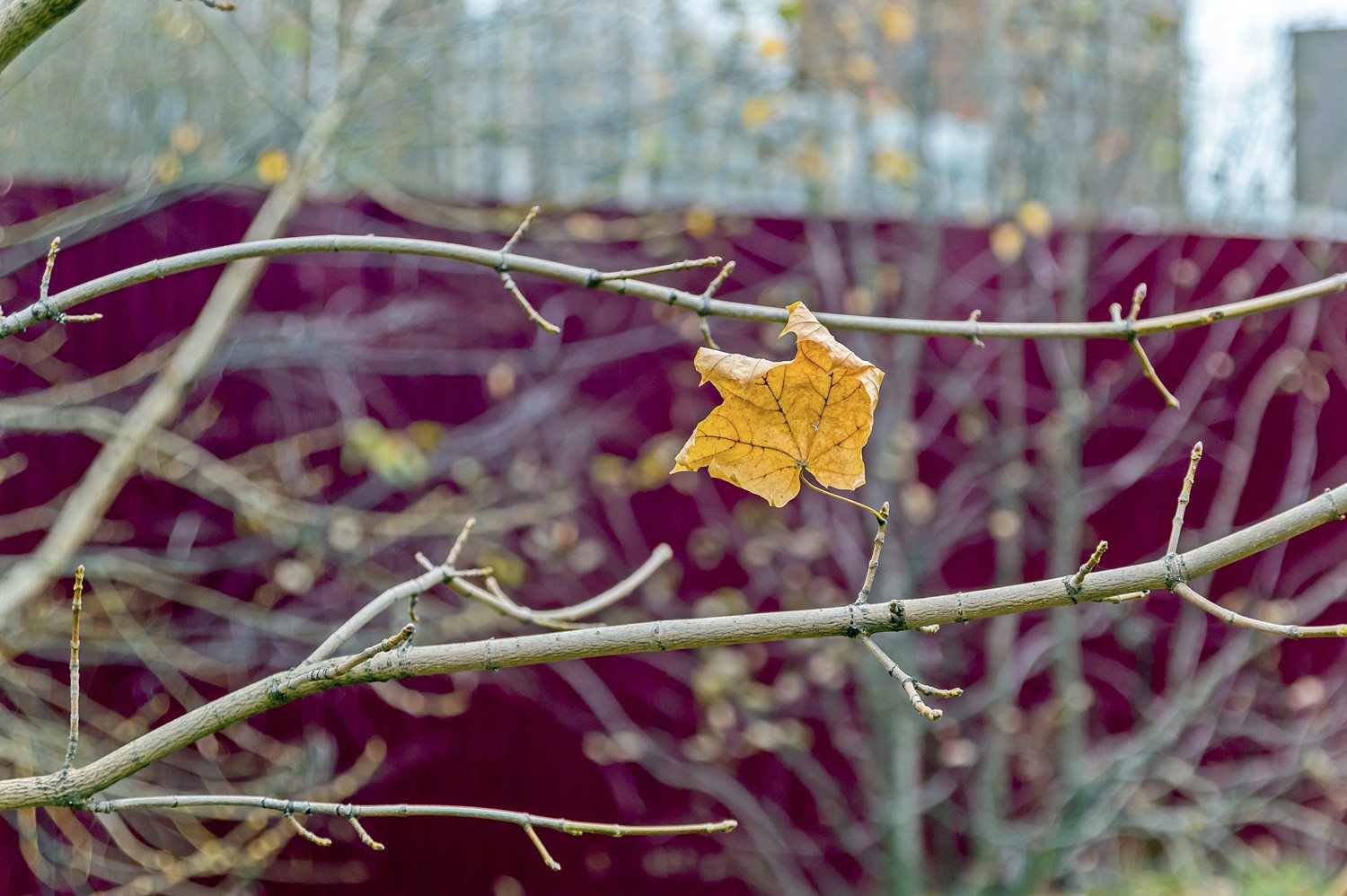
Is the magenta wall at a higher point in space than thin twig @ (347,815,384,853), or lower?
lower

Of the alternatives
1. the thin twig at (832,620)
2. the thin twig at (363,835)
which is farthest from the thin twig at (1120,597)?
the thin twig at (363,835)

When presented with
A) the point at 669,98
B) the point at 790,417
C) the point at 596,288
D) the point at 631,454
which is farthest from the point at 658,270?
the point at 669,98

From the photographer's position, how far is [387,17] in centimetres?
302

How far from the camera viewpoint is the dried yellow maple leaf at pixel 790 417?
0.69m

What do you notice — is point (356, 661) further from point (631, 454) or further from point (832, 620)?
point (631, 454)

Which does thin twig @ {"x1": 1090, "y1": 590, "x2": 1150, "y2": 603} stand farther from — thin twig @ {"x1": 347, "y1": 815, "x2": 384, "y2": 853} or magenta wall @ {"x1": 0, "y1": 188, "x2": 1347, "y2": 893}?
magenta wall @ {"x1": 0, "y1": 188, "x2": 1347, "y2": 893}

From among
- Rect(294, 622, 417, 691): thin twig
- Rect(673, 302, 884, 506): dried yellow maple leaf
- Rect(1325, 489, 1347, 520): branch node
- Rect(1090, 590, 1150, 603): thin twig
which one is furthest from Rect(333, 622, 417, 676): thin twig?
Rect(1325, 489, 1347, 520): branch node

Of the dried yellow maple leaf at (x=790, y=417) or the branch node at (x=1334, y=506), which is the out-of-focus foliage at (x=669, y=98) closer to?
the dried yellow maple leaf at (x=790, y=417)

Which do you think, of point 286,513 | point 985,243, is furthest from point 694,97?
point 286,513

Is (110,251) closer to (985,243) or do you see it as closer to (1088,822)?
(985,243)

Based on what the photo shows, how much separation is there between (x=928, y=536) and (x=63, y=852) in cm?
217

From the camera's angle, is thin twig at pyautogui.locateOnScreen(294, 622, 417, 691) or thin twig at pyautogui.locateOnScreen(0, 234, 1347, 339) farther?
thin twig at pyautogui.locateOnScreen(0, 234, 1347, 339)

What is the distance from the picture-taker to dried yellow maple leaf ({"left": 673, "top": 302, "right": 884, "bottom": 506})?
27.2 inches

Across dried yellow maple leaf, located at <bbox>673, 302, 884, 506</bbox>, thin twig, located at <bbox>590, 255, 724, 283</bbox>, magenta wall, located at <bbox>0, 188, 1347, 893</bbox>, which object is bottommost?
magenta wall, located at <bbox>0, 188, 1347, 893</bbox>
